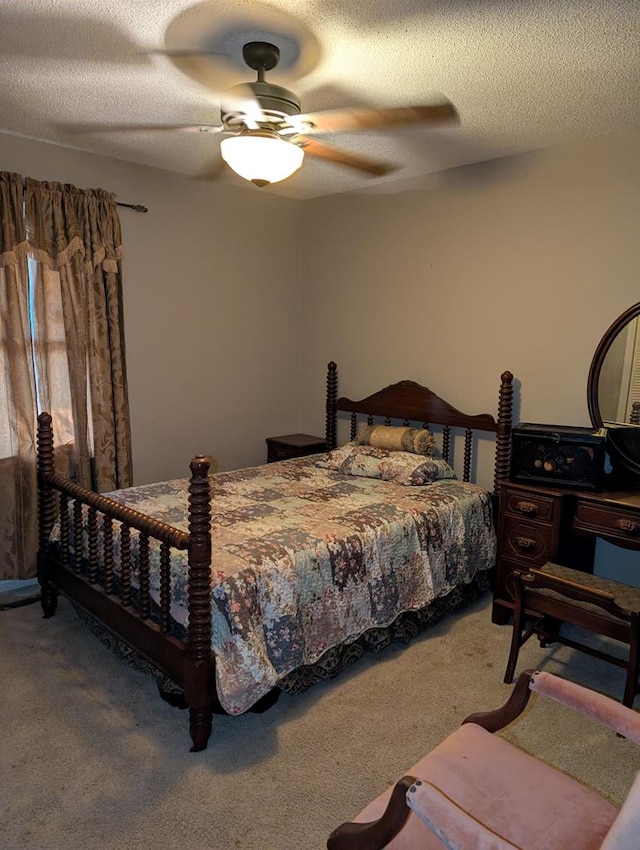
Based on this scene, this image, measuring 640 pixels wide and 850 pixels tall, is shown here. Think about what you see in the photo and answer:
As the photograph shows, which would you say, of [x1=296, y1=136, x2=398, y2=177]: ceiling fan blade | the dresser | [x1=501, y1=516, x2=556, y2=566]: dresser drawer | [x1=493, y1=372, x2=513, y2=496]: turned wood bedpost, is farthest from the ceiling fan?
[x1=501, y1=516, x2=556, y2=566]: dresser drawer

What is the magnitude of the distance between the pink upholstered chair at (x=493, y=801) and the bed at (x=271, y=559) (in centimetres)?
93

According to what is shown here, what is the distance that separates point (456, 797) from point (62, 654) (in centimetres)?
213

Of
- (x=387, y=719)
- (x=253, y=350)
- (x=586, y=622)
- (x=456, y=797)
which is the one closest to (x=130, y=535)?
(x=387, y=719)

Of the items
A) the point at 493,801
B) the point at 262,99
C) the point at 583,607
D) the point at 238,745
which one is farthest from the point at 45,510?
the point at 583,607

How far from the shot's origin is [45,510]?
121 inches

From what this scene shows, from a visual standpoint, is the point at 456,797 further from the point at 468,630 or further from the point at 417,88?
the point at 417,88

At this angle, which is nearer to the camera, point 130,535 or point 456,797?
point 456,797

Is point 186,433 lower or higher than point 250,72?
lower

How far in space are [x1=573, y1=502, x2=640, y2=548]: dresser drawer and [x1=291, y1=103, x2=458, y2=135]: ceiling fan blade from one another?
2027 millimetres

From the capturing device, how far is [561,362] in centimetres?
341

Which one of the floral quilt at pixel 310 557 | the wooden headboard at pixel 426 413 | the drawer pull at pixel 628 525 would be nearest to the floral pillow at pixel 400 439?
the wooden headboard at pixel 426 413

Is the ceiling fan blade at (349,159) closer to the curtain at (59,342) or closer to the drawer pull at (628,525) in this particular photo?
the curtain at (59,342)

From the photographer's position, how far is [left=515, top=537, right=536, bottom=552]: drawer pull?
119 inches

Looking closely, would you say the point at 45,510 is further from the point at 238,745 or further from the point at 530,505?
the point at 530,505
